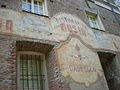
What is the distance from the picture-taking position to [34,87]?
4359 millimetres

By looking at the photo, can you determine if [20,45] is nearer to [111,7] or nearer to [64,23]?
[64,23]

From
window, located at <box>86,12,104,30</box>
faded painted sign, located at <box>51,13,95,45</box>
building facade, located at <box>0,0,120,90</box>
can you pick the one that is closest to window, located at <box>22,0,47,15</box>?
building facade, located at <box>0,0,120,90</box>

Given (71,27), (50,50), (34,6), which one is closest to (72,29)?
(71,27)

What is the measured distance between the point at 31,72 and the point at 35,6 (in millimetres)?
2955

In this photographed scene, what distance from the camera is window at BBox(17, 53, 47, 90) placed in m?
4.27

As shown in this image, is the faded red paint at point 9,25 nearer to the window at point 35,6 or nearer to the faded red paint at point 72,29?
the window at point 35,6

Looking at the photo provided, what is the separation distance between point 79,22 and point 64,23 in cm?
97

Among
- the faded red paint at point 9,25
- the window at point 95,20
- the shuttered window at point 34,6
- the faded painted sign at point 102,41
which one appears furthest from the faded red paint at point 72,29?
the faded red paint at point 9,25

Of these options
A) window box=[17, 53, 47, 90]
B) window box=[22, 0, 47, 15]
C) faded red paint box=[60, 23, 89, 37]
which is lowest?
window box=[17, 53, 47, 90]

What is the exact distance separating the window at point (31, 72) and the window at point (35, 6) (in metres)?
1.95

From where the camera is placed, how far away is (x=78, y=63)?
15.8 ft

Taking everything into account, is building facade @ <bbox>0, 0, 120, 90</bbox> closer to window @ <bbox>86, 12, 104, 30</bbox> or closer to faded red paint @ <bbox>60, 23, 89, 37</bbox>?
faded red paint @ <bbox>60, 23, 89, 37</bbox>

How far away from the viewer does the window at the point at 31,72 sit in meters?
4.27

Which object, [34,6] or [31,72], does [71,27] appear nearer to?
[34,6]
